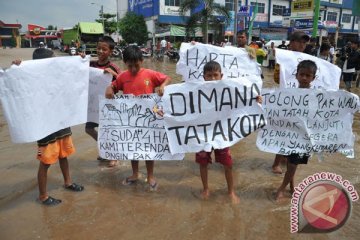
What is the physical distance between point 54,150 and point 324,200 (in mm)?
3000

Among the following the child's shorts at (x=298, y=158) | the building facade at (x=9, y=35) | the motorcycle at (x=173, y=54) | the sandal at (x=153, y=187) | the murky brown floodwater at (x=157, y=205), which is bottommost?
the murky brown floodwater at (x=157, y=205)

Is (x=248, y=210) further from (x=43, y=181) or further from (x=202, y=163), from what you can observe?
(x=43, y=181)

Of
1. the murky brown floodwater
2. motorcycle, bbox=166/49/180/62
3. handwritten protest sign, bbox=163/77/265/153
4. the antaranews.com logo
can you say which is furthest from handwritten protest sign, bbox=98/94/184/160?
motorcycle, bbox=166/49/180/62

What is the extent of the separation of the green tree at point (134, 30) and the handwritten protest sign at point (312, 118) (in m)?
42.9

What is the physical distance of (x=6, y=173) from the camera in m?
5.05

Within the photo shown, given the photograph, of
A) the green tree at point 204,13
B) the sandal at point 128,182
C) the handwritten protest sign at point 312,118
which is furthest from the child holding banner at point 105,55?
the green tree at point 204,13

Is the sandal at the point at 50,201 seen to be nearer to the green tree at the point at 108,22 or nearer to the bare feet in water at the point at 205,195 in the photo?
the bare feet in water at the point at 205,195

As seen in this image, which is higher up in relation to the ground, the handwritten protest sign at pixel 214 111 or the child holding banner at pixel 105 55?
the child holding banner at pixel 105 55

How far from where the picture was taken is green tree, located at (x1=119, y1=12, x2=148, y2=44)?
4519 cm

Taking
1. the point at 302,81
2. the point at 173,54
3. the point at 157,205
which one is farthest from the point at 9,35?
the point at 302,81

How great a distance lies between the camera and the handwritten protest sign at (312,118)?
3961 millimetres

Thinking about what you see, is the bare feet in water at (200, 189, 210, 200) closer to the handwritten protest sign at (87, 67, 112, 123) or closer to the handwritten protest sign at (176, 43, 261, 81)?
the handwritten protest sign at (176, 43, 261, 81)

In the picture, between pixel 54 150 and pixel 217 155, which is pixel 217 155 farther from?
pixel 54 150

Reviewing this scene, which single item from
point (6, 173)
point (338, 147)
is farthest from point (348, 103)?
point (6, 173)
